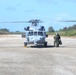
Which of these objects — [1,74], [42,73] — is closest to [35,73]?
[42,73]

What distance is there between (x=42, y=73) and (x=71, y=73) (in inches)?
Answer: 45.6

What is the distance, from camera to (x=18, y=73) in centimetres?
1530

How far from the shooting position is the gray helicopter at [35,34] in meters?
39.1

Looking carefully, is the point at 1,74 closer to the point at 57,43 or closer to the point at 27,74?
the point at 27,74

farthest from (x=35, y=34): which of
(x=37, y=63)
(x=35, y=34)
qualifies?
(x=37, y=63)

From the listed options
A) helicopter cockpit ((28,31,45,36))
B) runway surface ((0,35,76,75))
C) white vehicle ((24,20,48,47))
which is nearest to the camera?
runway surface ((0,35,76,75))

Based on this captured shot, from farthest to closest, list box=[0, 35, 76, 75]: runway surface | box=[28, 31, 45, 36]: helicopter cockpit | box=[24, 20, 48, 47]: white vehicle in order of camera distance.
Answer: box=[28, 31, 45, 36]: helicopter cockpit, box=[24, 20, 48, 47]: white vehicle, box=[0, 35, 76, 75]: runway surface

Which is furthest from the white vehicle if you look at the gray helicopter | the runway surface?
the runway surface

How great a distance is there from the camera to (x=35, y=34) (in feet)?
131

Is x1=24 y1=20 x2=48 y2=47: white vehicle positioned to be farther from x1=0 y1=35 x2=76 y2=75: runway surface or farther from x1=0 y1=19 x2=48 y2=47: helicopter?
x1=0 y1=35 x2=76 y2=75: runway surface

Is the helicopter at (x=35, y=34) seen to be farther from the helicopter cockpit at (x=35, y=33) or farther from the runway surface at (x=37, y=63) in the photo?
the runway surface at (x=37, y=63)

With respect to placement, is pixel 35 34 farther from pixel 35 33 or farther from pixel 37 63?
pixel 37 63

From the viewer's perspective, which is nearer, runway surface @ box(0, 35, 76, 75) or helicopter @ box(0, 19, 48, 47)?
runway surface @ box(0, 35, 76, 75)

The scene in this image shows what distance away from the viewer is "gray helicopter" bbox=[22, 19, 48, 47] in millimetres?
39062
